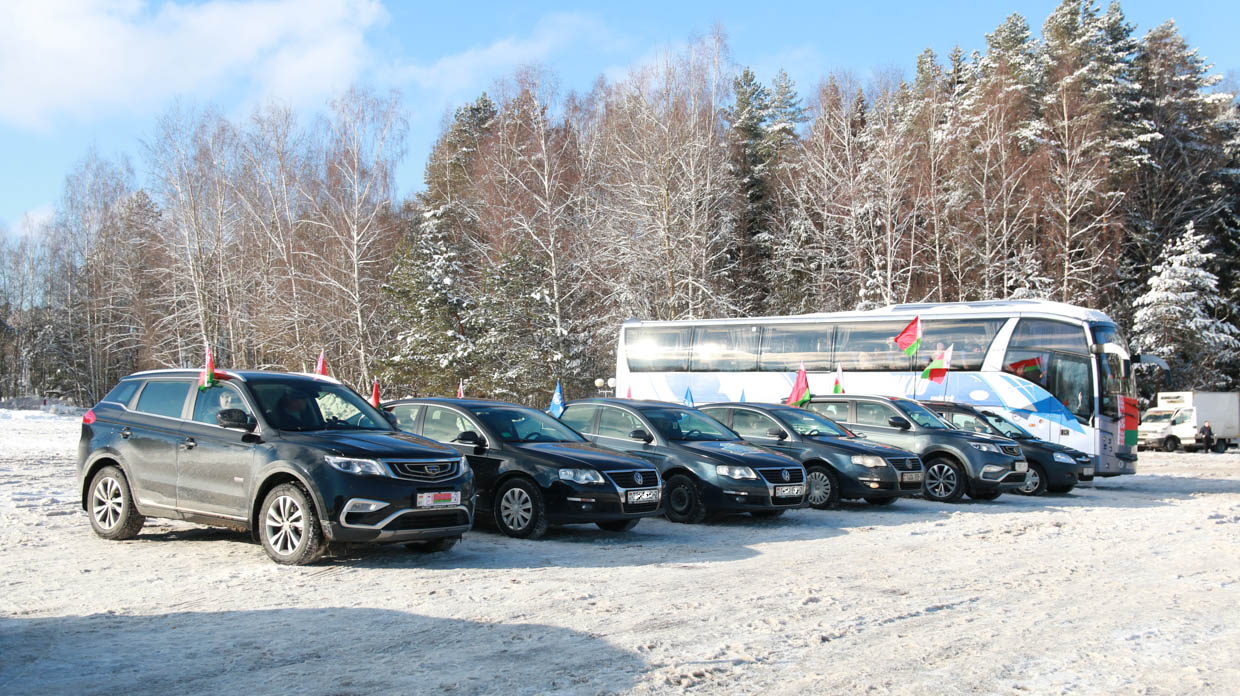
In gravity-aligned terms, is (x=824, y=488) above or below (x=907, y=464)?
below

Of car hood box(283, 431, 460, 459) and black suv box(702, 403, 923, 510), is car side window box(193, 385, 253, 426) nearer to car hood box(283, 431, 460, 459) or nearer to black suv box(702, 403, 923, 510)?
car hood box(283, 431, 460, 459)

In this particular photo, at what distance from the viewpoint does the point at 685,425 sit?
1301cm

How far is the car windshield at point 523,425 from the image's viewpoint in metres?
10.8

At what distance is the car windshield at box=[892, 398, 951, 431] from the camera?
16562 mm

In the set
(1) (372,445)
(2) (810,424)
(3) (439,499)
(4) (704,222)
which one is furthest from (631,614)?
(4) (704,222)

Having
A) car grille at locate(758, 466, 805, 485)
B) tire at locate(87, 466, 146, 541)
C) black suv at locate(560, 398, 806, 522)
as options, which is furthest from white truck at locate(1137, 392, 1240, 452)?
tire at locate(87, 466, 146, 541)

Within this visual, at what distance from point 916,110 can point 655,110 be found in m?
13.6

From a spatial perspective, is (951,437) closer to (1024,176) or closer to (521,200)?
(521,200)

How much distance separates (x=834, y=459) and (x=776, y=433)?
42.8 inches

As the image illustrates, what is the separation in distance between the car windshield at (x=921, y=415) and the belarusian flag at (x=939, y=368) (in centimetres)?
532

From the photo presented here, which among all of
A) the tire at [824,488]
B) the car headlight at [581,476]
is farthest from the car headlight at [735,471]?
the tire at [824,488]

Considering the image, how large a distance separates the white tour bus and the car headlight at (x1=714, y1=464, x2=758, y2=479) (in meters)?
11.7

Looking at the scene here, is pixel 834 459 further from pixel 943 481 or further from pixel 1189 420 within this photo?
pixel 1189 420

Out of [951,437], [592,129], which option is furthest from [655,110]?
[951,437]
